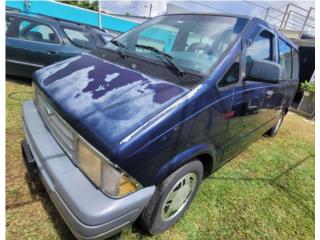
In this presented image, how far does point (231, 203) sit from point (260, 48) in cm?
189

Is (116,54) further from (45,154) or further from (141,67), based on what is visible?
(45,154)

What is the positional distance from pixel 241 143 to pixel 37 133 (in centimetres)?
235

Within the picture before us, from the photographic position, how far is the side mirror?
2.29 meters

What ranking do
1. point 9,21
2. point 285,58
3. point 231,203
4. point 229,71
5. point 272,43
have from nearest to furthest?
point 229,71 < point 231,203 < point 272,43 < point 285,58 < point 9,21

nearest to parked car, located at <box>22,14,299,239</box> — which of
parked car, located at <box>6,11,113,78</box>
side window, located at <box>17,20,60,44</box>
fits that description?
parked car, located at <box>6,11,113,78</box>

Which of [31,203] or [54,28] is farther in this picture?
[54,28]

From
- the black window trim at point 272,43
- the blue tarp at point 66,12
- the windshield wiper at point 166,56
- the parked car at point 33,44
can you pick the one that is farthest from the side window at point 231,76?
the blue tarp at point 66,12

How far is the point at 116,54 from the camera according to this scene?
2.59 m

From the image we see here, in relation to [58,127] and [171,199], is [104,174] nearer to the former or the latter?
[58,127]

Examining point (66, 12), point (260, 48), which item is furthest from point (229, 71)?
point (66, 12)

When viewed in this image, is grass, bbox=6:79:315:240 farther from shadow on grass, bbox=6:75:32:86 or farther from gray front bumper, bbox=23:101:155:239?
shadow on grass, bbox=6:75:32:86

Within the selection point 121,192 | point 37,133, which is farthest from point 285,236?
point 37,133

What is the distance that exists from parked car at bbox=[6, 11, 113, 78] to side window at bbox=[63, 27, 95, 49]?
3 cm

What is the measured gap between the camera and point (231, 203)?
2834 mm
